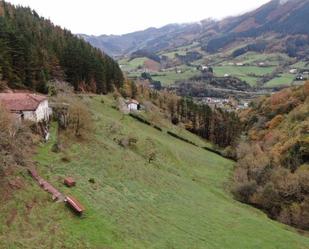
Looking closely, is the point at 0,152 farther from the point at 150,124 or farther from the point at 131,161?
the point at 150,124

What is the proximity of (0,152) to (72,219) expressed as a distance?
897 cm

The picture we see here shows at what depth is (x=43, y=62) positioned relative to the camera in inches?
3755

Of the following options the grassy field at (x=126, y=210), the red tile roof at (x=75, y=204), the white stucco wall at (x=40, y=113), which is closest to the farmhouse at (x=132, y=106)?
the grassy field at (x=126, y=210)

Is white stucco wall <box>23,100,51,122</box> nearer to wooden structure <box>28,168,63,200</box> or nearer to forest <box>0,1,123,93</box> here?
wooden structure <box>28,168,63,200</box>

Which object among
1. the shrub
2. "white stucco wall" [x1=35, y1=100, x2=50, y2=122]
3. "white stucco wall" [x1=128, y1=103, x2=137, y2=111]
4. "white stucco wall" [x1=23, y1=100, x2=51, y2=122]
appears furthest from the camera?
"white stucco wall" [x1=128, y1=103, x2=137, y2=111]

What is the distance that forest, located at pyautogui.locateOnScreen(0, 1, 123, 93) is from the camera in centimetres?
8296

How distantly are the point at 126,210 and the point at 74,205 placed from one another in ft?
20.5

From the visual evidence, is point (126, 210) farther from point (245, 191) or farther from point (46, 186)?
point (245, 191)

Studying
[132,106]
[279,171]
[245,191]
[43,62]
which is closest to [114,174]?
[245,191]

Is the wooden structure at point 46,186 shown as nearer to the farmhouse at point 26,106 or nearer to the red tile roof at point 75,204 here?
the red tile roof at point 75,204

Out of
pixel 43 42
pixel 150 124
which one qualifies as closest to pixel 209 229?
pixel 150 124

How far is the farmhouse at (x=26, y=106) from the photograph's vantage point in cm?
5431

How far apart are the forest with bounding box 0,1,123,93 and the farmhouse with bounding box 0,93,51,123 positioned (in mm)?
18483

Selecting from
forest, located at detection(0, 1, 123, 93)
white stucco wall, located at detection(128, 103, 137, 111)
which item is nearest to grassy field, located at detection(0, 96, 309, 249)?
forest, located at detection(0, 1, 123, 93)
